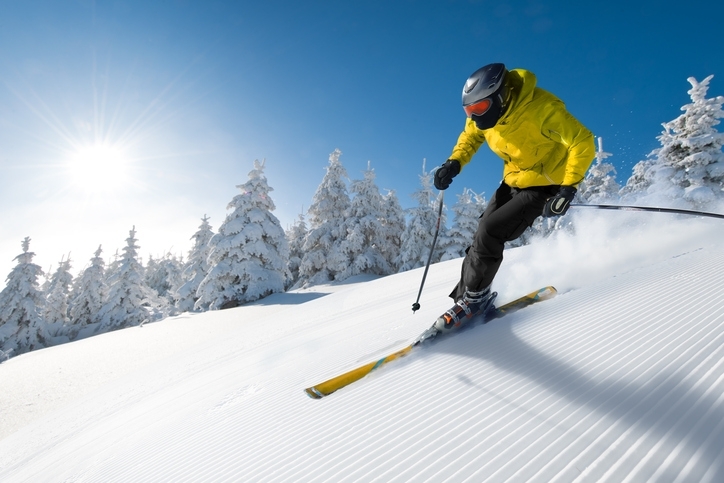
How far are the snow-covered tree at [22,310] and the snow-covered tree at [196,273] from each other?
1030 cm

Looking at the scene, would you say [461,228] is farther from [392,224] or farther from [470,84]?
[470,84]

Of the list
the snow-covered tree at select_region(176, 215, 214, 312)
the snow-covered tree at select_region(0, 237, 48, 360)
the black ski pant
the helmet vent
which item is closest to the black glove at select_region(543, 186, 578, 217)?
the black ski pant

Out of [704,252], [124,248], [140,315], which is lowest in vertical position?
[140,315]

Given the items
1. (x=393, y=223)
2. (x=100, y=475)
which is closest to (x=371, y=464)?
(x=100, y=475)

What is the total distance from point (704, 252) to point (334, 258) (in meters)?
21.8

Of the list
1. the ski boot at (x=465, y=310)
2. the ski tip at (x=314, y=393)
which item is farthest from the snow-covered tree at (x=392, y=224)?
the ski tip at (x=314, y=393)

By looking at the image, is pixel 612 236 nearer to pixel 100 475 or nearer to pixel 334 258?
pixel 100 475

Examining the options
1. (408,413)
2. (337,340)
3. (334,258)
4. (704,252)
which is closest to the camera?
(408,413)

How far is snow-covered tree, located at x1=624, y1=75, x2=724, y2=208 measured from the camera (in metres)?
13.6

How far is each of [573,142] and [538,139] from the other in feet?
1.00

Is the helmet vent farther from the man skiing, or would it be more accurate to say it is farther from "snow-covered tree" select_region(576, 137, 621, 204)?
"snow-covered tree" select_region(576, 137, 621, 204)

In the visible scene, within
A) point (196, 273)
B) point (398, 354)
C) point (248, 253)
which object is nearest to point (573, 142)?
point (398, 354)

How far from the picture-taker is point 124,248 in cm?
2823

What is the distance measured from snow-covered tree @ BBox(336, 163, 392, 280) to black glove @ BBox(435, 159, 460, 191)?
20.5 m
